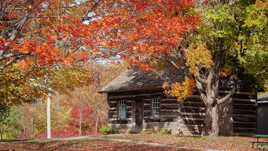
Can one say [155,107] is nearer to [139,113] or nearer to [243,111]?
[139,113]

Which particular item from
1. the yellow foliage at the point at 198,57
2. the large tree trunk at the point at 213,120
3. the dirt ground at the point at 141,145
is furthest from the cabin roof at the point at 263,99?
the dirt ground at the point at 141,145

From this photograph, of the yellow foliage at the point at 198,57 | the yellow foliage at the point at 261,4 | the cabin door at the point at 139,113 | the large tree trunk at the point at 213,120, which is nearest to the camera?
the yellow foliage at the point at 261,4

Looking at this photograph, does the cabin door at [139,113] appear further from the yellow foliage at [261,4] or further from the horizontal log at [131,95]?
the yellow foliage at [261,4]

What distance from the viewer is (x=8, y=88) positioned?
25.9m

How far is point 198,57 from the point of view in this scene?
26.8 m

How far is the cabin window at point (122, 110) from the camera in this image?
128ft

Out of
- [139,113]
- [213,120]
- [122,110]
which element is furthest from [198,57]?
[122,110]

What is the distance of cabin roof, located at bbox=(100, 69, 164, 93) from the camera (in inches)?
1391

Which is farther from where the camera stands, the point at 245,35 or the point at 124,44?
the point at 245,35

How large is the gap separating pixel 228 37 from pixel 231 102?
30.4 feet

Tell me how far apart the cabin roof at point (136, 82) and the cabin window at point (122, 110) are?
1.34 meters

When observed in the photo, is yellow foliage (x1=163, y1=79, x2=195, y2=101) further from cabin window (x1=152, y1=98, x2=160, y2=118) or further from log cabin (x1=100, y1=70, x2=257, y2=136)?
cabin window (x1=152, y1=98, x2=160, y2=118)

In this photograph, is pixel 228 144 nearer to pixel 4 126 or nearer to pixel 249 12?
pixel 249 12

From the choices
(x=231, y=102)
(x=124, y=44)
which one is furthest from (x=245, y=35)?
(x=124, y=44)
